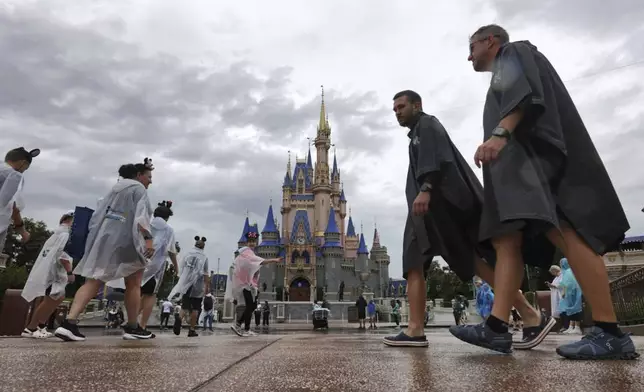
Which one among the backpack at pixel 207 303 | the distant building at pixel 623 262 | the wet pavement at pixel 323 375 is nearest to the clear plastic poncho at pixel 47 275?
the wet pavement at pixel 323 375

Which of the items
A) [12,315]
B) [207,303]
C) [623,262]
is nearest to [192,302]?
[12,315]

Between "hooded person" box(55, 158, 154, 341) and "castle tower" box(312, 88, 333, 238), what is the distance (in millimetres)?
55790

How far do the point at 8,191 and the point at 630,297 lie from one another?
10724 mm

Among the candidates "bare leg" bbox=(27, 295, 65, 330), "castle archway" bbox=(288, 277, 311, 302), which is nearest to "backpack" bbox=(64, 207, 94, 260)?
"bare leg" bbox=(27, 295, 65, 330)

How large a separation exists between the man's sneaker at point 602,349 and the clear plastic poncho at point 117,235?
12.9 feet

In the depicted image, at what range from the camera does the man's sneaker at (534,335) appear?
2.93 meters

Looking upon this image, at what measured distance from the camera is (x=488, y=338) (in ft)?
8.26

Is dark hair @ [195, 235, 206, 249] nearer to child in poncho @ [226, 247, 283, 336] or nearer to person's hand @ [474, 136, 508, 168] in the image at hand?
child in poncho @ [226, 247, 283, 336]

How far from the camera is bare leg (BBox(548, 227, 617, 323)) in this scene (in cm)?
224

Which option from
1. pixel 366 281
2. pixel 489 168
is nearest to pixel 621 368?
pixel 489 168

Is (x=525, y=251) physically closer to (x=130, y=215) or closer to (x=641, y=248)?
(x=130, y=215)

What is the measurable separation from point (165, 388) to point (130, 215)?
12.3ft

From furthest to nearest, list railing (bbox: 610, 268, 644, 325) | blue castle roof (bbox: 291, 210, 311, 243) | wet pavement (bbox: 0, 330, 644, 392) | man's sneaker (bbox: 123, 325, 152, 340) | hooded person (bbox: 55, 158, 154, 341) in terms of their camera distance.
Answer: blue castle roof (bbox: 291, 210, 311, 243)
railing (bbox: 610, 268, 644, 325)
man's sneaker (bbox: 123, 325, 152, 340)
hooded person (bbox: 55, 158, 154, 341)
wet pavement (bbox: 0, 330, 644, 392)

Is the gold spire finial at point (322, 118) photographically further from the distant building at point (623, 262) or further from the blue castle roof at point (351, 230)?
the distant building at point (623, 262)
